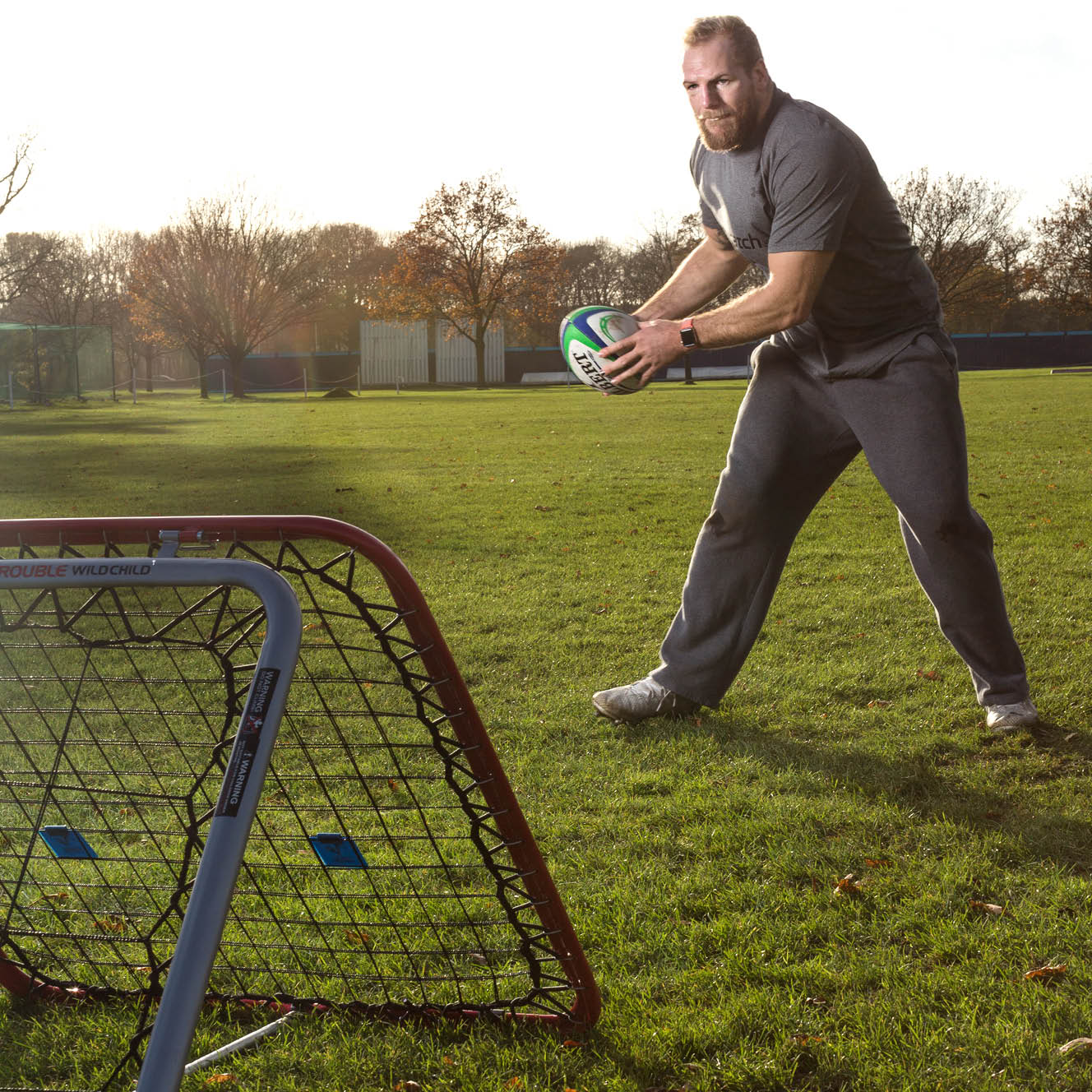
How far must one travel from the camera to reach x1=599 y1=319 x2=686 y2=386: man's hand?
3.84 meters

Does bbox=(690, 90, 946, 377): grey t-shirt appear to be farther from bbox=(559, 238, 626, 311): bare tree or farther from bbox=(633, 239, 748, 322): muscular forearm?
bbox=(559, 238, 626, 311): bare tree

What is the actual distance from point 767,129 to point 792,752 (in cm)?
214

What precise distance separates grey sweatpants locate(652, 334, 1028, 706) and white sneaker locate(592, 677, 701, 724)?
6 cm

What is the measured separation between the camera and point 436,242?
6041cm

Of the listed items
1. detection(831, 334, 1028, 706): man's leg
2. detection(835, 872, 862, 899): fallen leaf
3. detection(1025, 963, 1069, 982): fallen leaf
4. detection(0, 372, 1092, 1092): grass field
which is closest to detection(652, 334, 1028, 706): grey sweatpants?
detection(831, 334, 1028, 706): man's leg

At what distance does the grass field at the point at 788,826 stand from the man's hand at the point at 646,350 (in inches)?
54.2

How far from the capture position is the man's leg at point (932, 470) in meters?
4.03

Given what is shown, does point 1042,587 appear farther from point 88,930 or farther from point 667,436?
point 667,436

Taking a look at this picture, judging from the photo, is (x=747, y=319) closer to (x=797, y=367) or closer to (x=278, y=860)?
(x=797, y=367)


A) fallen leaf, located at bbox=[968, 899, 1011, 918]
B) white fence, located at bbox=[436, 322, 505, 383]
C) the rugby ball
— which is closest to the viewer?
fallen leaf, located at bbox=[968, 899, 1011, 918]

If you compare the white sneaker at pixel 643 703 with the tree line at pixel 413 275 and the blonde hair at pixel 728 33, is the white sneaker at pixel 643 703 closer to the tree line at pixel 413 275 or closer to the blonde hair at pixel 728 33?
the blonde hair at pixel 728 33

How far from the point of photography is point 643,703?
4613mm

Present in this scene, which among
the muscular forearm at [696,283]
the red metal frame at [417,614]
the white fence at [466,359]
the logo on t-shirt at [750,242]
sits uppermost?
the white fence at [466,359]

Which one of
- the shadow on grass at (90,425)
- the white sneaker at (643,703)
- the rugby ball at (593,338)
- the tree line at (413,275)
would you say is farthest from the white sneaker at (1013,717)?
the tree line at (413,275)
